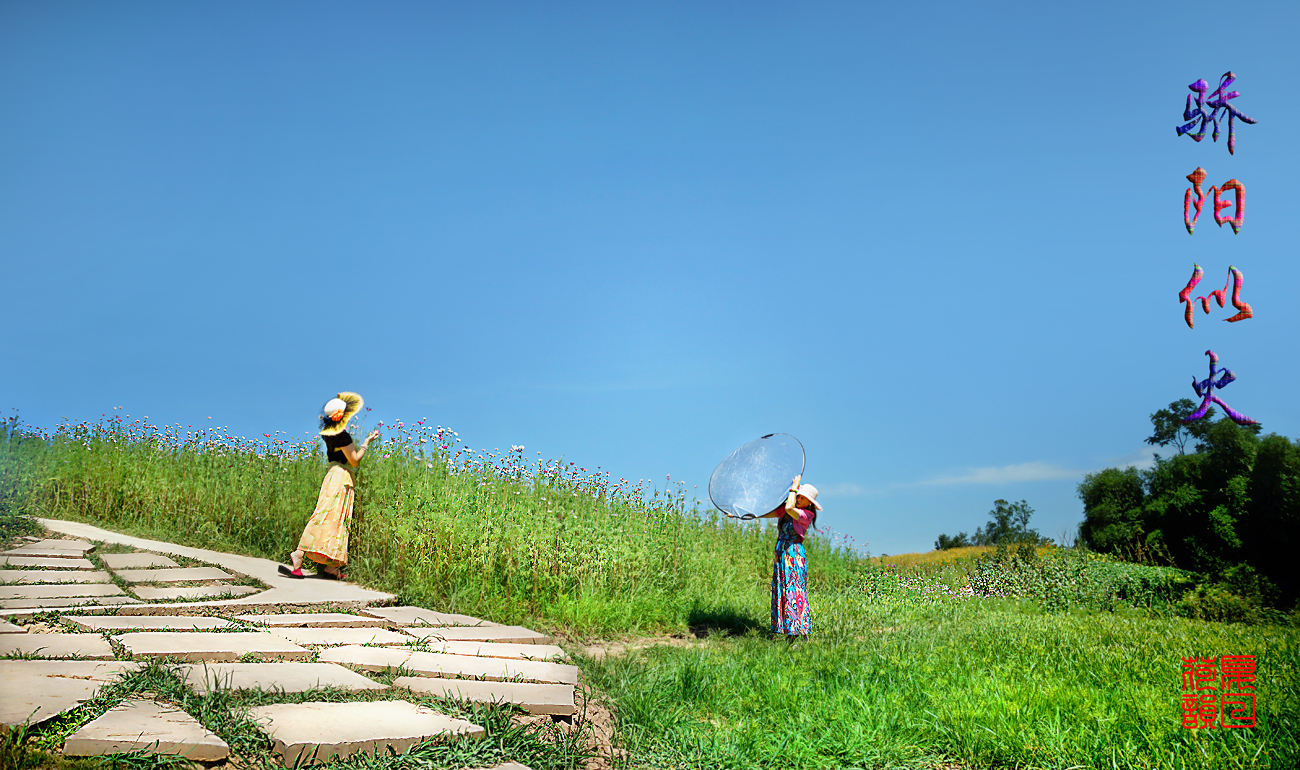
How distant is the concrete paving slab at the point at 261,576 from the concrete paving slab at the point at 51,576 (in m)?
1.01

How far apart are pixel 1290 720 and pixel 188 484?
1063 centimetres

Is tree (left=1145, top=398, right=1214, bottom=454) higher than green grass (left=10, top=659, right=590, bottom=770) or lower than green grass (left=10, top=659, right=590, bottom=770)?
higher

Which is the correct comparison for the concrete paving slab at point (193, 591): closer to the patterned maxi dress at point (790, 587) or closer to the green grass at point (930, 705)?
the green grass at point (930, 705)

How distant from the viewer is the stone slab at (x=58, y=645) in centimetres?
360

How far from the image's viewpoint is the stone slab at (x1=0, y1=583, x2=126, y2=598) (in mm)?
5284

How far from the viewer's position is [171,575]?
627cm

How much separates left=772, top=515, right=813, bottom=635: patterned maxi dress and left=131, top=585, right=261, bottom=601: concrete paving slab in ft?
13.9

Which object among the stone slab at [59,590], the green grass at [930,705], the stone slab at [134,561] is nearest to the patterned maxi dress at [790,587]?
the green grass at [930,705]

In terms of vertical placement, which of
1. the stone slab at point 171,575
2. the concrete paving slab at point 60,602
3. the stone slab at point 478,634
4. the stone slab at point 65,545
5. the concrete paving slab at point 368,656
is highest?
the stone slab at point 65,545

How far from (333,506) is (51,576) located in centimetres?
215

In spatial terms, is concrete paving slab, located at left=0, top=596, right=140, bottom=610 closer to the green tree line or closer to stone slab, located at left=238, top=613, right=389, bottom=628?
stone slab, located at left=238, top=613, right=389, bottom=628

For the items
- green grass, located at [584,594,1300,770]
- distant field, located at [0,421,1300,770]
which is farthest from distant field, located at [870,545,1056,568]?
green grass, located at [584,594,1300,770]

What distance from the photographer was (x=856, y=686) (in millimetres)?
4457

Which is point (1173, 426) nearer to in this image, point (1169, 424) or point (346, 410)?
point (1169, 424)
